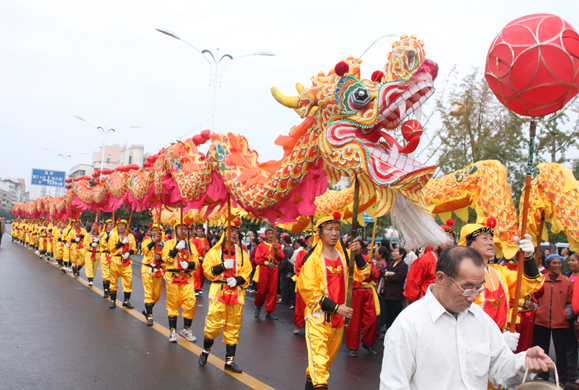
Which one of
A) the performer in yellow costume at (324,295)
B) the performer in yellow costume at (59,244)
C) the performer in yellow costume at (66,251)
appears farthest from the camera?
the performer in yellow costume at (59,244)

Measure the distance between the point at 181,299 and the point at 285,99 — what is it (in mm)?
3955

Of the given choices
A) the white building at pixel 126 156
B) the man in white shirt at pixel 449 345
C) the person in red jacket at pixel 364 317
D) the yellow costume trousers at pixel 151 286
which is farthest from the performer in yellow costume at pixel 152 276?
the white building at pixel 126 156

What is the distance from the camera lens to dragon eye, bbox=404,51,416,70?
308 centimetres

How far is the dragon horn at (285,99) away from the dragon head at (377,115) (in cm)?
18

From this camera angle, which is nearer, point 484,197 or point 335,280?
point 335,280

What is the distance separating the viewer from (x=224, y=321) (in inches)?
209

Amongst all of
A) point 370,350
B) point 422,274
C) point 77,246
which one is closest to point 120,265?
point 77,246

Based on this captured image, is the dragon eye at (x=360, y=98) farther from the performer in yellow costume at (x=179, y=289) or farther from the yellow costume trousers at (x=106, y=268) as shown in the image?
the yellow costume trousers at (x=106, y=268)

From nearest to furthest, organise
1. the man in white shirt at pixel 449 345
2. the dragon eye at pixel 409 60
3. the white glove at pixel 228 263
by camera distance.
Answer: the man in white shirt at pixel 449 345 < the dragon eye at pixel 409 60 < the white glove at pixel 228 263

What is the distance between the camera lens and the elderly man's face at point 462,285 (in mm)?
1838

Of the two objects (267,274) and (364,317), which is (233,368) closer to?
(364,317)

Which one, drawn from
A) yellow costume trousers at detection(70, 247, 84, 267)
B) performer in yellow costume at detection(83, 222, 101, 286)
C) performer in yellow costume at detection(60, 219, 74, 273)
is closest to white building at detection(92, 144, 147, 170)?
performer in yellow costume at detection(60, 219, 74, 273)

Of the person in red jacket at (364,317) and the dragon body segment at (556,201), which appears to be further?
the person in red jacket at (364,317)

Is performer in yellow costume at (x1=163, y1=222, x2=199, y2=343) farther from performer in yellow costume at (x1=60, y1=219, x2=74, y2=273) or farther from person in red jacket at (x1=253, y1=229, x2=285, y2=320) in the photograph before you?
performer in yellow costume at (x1=60, y1=219, x2=74, y2=273)
